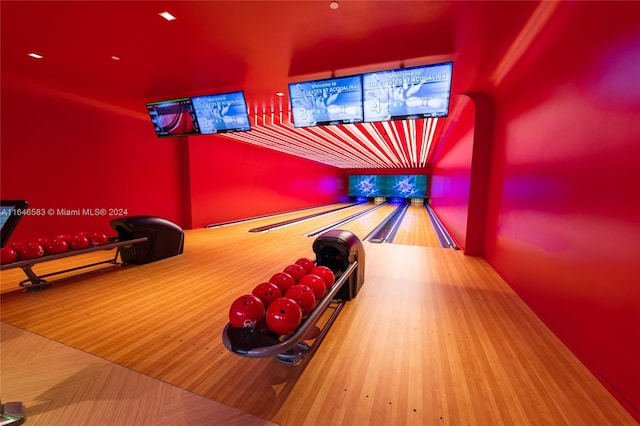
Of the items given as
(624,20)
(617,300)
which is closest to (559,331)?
(617,300)

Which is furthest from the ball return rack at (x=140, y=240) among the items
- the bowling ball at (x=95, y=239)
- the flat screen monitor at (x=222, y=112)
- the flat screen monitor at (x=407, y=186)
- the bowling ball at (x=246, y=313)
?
the flat screen monitor at (x=407, y=186)

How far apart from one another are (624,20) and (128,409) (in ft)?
10.6

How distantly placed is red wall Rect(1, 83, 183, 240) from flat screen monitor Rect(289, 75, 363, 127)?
349 cm

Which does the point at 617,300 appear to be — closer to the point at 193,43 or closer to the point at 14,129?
the point at 193,43

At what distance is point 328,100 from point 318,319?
2.47m

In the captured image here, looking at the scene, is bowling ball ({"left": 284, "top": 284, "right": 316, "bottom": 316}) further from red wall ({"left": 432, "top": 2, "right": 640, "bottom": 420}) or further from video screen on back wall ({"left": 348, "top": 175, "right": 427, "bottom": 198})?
video screen on back wall ({"left": 348, "top": 175, "right": 427, "bottom": 198})

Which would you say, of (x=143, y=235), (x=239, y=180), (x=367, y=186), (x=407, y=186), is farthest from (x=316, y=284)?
(x=367, y=186)

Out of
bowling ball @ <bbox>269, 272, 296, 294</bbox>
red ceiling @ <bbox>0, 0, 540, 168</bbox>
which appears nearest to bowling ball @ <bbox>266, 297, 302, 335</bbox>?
bowling ball @ <bbox>269, 272, 296, 294</bbox>

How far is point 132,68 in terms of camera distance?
3094 mm

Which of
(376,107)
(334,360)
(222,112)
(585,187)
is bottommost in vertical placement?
(334,360)

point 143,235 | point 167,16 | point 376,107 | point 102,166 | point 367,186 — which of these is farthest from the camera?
point 367,186

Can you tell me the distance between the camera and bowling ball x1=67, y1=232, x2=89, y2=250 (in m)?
3.13

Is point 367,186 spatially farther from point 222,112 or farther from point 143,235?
point 143,235

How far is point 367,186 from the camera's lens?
17641 millimetres
